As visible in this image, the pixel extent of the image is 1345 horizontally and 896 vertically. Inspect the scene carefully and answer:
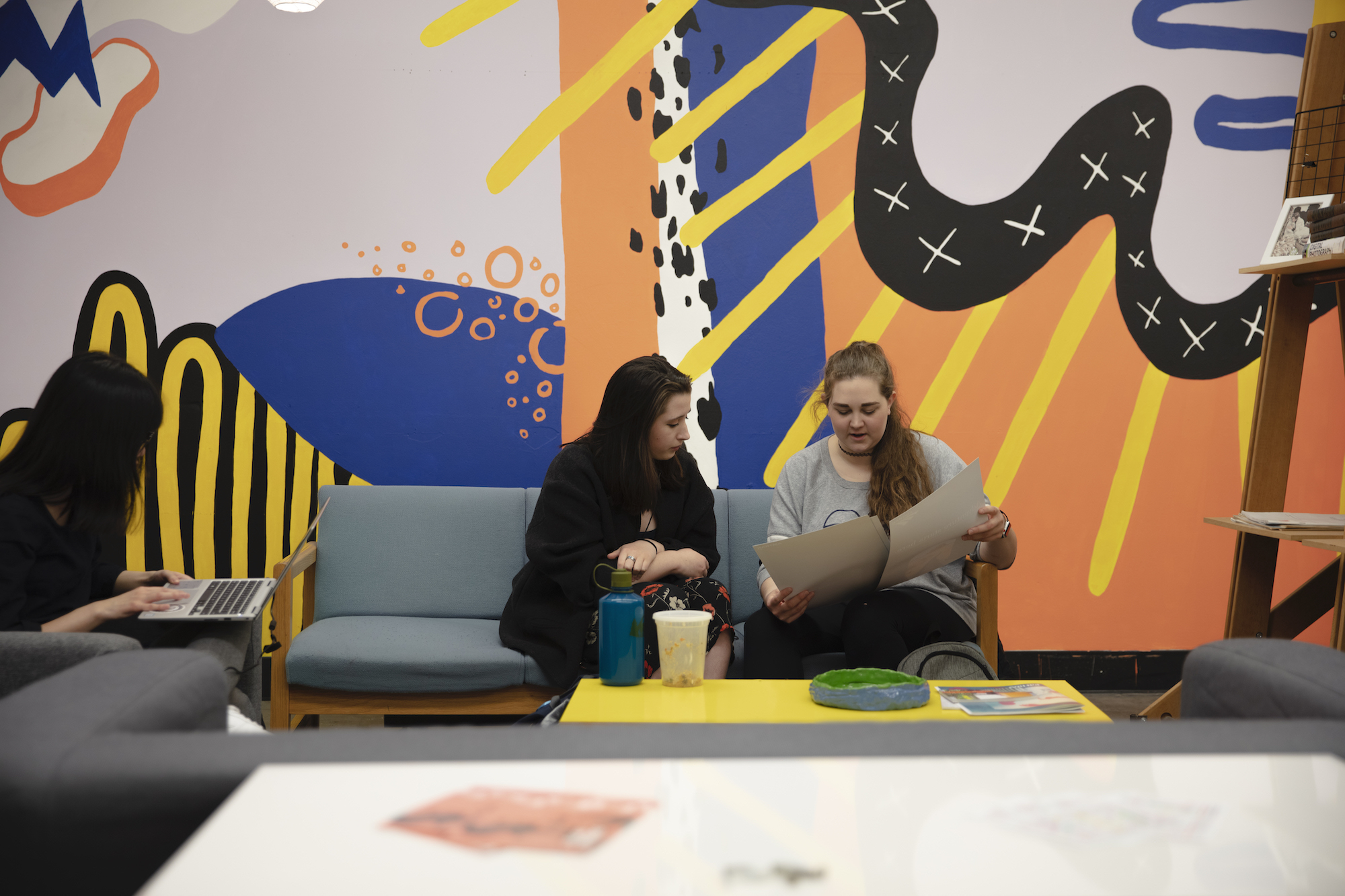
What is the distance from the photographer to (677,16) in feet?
9.93

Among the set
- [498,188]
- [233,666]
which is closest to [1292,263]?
[498,188]

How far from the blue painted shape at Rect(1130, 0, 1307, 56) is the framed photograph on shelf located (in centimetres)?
131

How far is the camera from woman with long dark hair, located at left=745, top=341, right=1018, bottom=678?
2.12m

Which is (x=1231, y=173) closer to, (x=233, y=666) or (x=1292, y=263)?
(x=1292, y=263)

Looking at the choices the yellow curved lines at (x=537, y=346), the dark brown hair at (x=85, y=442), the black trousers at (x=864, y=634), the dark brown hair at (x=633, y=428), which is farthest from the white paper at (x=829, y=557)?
the yellow curved lines at (x=537, y=346)

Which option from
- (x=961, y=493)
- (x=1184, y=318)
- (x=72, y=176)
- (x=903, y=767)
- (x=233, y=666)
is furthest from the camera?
(x=1184, y=318)

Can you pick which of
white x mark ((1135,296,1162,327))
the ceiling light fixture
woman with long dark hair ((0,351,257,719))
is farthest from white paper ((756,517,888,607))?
the ceiling light fixture

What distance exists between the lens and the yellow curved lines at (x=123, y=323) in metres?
2.95

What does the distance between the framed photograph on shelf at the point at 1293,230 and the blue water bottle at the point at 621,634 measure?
174cm

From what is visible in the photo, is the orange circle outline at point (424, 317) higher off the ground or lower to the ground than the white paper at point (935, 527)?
higher

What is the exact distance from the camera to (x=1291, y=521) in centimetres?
204

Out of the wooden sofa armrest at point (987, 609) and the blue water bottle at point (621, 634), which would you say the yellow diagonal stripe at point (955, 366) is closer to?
the wooden sofa armrest at point (987, 609)

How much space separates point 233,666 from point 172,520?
1.45 m

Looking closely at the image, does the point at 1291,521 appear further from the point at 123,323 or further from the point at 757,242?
the point at 123,323
